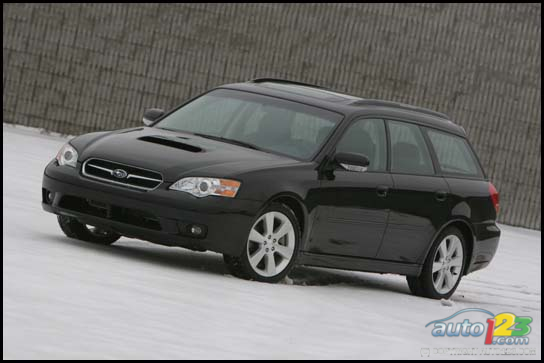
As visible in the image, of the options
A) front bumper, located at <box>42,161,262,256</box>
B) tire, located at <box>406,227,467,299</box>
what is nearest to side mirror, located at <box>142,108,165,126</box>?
front bumper, located at <box>42,161,262,256</box>

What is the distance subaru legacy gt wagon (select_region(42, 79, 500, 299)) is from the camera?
1081cm

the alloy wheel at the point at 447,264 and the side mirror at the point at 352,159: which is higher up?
the side mirror at the point at 352,159

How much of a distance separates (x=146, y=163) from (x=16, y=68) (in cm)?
1174

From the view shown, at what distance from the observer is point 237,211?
10.8 meters

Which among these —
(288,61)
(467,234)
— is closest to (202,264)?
(467,234)

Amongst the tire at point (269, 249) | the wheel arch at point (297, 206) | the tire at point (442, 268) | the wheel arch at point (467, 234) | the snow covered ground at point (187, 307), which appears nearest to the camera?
the snow covered ground at point (187, 307)

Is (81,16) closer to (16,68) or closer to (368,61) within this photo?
(16,68)

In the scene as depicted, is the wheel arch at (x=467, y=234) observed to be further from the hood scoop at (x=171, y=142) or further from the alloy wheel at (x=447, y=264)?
the hood scoop at (x=171, y=142)

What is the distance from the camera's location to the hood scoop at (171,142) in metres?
11.3

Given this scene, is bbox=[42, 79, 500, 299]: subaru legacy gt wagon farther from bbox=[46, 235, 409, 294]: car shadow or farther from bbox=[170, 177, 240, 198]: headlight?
bbox=[46, 235, 409, 294]: car shadow

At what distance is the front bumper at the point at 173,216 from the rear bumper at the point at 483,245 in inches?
119

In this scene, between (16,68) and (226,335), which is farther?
(16,68)

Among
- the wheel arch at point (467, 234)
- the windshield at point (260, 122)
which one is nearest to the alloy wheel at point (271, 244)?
the windshield at point (260, 122)

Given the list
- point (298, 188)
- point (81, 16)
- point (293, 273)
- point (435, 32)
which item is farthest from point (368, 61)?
point (298, 188)
